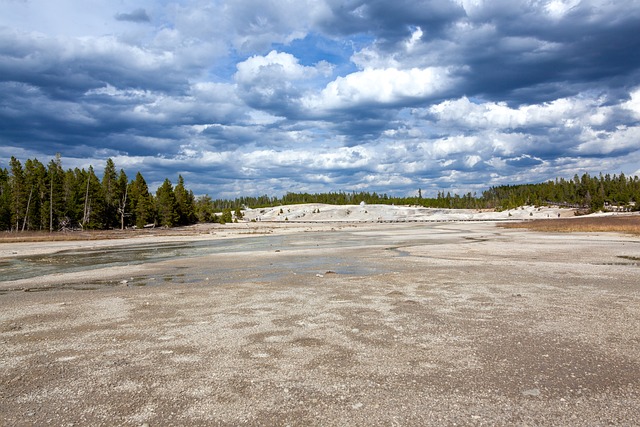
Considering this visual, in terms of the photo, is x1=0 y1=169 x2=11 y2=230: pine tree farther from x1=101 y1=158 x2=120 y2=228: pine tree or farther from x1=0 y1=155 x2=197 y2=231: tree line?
x1=101 y1=158 x2=120 y2=228: pine tree

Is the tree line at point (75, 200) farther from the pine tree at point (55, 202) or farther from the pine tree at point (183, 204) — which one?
the pine tree at point (183, 204)

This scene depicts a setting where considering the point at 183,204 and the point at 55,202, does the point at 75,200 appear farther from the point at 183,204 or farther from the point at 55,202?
the point at 183,204

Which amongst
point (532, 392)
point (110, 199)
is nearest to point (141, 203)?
point (110, 199)

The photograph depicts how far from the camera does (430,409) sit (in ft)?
21.6

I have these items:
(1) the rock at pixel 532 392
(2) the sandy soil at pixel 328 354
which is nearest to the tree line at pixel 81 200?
(2) the sandy soil at pixel 328 354

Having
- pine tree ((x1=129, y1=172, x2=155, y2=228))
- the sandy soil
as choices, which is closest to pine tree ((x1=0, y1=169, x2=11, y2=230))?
pine tree ((x1=129, y1=172, x2=155, y2=228))

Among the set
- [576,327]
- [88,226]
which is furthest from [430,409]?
[88,226]

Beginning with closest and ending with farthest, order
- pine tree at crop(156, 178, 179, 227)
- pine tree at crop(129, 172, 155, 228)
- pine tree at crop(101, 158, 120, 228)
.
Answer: pine tree at crop(101, 158, 120, 228), pine tree at crop(129, 172, 155, 228), pine tree at crop(156, 178, 179, 227)

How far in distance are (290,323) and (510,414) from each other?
271 inches

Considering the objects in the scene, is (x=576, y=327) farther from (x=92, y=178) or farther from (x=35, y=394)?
(x=92, y=178)

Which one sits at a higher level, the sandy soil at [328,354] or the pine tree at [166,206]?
the pine tree at [166,206]

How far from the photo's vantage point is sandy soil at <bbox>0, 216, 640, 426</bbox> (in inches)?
261

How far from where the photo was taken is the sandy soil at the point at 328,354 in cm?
664

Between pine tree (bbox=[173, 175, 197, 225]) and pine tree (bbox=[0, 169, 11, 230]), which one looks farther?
pine tree (bbox=[173, 175, 197, 225])
